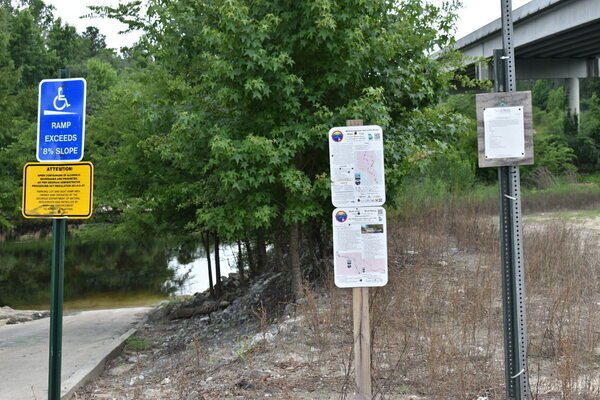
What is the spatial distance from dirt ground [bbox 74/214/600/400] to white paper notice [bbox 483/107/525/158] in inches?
58.7

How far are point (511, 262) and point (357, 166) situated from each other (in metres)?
1.36

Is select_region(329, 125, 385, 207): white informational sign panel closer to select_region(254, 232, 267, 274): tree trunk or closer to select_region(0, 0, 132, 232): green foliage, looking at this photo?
select_region(254, 232, 267, 274): tree trunk

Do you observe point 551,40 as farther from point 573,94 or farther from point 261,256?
point 261,256

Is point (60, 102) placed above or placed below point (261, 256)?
above

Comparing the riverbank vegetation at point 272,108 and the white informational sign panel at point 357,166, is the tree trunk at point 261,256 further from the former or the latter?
the white informational sign panel at point 357,166

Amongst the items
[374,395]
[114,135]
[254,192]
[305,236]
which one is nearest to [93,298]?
[114,135]

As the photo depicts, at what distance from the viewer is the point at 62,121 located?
520cm

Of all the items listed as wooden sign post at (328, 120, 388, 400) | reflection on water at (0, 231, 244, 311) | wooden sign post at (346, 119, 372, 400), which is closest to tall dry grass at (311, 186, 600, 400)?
wooden sign post at (346, 119, 372, 400)

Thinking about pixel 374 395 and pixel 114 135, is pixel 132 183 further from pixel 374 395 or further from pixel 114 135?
pixel 374 395

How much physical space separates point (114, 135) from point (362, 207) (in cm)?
1158

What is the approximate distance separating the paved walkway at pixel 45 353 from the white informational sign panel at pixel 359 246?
127 inches

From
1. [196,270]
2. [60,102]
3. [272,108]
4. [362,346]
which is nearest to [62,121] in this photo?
[60,102]

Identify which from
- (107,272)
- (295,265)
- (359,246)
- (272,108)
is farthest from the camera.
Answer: (107,272)

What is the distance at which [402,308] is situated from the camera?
7.77 m
